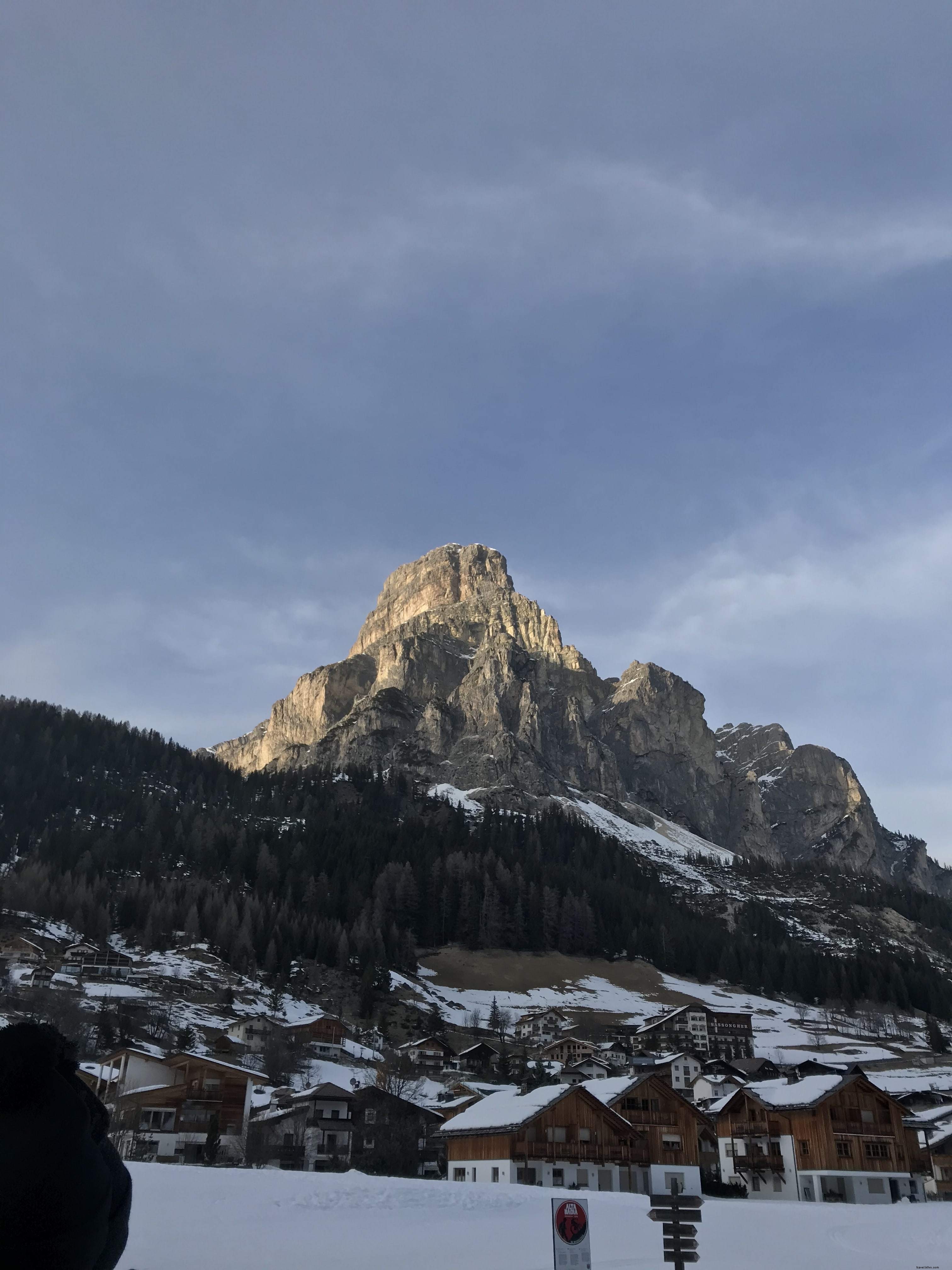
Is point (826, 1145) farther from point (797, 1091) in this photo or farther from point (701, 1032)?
point (701, 1032)

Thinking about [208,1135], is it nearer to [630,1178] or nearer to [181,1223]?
[630,1178]

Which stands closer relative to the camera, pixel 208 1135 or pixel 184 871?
pixel 208 1135

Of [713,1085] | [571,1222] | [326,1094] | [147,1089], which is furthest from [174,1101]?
[571,1222]

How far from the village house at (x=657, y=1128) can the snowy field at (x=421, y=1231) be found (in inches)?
717

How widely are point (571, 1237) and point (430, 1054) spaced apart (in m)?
99.5

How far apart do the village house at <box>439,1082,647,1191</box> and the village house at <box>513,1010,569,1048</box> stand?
231 feet

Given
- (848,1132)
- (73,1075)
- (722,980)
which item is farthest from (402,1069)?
(73,1075)

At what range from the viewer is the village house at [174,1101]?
64625mm

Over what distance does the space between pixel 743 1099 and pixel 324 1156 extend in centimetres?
2976

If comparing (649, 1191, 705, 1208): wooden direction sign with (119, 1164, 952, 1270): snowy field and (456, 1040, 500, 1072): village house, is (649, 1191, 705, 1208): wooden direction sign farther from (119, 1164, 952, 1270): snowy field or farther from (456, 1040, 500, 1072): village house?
(456, 1040, 500, 1072): village house

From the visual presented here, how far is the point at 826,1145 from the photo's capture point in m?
63.0

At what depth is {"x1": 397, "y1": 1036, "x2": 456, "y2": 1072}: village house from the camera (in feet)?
360

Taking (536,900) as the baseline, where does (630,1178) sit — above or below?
below

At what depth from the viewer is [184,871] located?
17350 centimetres
